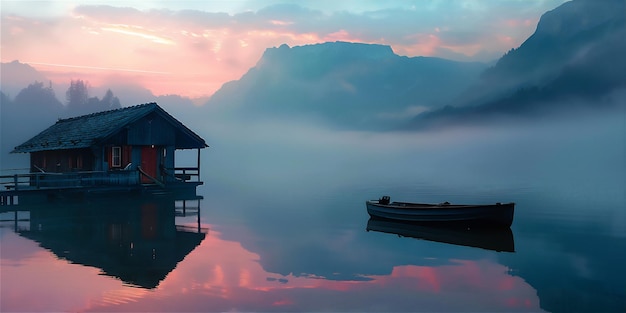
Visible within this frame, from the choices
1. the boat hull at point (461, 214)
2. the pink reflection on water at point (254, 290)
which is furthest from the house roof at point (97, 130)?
the pink reflection on water at point (254, 290)

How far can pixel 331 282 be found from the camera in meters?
18.7

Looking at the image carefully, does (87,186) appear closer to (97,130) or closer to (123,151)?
(123,151)

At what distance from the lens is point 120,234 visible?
2800cm

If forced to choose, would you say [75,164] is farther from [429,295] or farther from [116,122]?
[429,295]

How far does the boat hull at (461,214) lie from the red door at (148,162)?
75.3 ft

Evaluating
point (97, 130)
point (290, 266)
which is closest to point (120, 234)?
point (290, 266)

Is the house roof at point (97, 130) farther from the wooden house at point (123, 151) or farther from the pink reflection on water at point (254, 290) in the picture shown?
the pink reflection on water at point (254, 290)

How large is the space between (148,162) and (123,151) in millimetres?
2274

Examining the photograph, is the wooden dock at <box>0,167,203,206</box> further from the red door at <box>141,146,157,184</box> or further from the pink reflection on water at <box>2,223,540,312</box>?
the pink reflection on water at <box>2,223,540,312</box>

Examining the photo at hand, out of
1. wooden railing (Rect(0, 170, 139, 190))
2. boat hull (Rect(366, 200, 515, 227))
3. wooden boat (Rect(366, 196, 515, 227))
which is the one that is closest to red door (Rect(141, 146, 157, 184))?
wooden railing (Rect(0, 170, 139, 190))

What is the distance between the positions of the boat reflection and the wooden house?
2078 cm

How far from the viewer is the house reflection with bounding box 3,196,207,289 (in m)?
20.5

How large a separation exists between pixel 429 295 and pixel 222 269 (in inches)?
313

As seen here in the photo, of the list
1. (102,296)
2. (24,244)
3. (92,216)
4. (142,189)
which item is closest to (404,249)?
(102,296)
